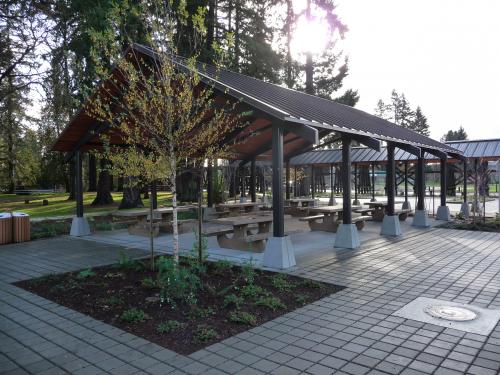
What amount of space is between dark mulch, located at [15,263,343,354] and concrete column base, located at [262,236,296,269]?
404 millimetres

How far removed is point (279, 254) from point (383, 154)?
13991 millimetres

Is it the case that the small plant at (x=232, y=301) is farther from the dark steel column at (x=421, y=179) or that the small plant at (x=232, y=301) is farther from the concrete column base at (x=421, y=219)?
the concrete column base at (x=421, y=219)

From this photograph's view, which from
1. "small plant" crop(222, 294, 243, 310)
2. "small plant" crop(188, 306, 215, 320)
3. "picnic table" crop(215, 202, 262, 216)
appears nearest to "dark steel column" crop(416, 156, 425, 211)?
"picnic table" crop(215, 202, 262, 216)

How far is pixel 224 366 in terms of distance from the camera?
3.48 m

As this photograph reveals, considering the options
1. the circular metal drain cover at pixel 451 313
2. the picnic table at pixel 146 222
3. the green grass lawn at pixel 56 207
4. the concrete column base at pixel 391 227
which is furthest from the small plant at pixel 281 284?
the green grass lawn at pixel 56 207

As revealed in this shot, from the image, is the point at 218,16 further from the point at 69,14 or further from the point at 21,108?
the point at 21,108

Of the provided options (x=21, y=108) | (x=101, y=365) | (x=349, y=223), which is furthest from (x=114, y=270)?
(x=21, y=108)

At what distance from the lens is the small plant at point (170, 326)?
425 centimetres

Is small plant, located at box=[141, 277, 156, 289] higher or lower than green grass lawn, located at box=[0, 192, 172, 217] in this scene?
lower

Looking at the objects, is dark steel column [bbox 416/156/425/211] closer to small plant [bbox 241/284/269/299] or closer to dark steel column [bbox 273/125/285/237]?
dark steel column [bbox 273/125/285/237]

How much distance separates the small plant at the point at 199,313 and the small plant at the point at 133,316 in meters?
0.53

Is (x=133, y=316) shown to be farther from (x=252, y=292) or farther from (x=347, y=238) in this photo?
(x=347, y=238)

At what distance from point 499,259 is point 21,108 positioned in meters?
26.6

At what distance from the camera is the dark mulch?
430cm
